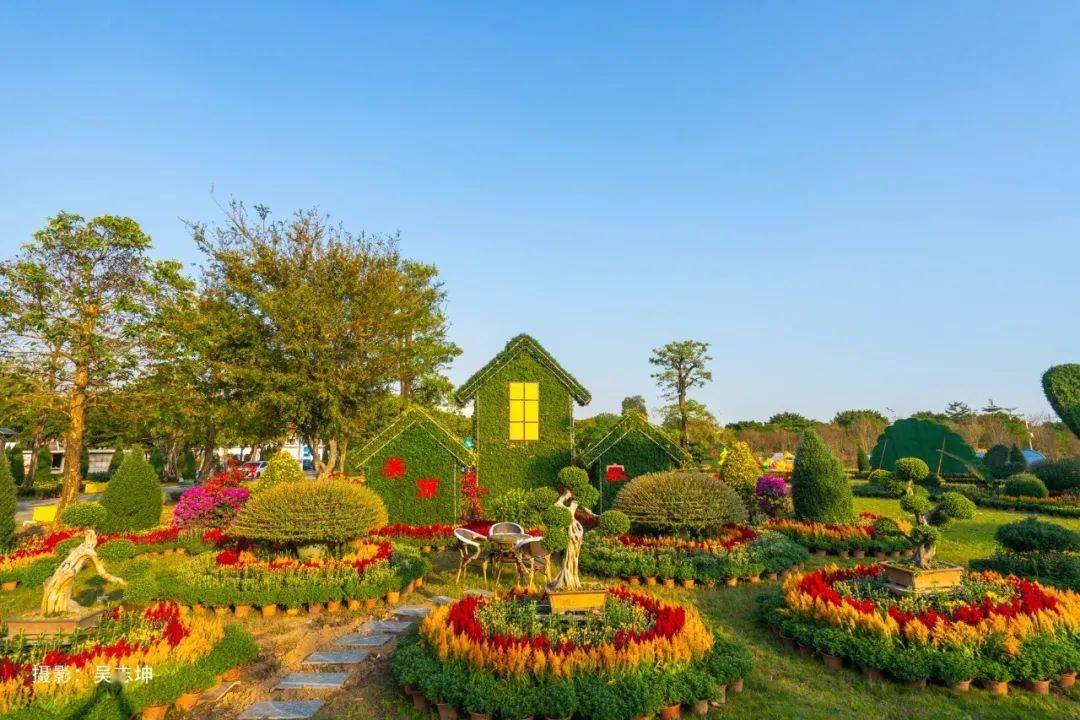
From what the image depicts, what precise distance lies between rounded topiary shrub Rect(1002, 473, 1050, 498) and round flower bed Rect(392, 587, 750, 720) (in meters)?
23.2

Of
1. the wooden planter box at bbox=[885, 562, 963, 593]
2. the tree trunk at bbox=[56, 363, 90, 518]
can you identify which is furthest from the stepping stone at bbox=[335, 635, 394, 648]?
the tree trunk at bbox=[56, 363, 90, 518]

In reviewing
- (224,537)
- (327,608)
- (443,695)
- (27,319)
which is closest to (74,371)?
(27,319)

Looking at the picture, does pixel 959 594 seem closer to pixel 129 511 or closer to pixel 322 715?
pixel 322 715

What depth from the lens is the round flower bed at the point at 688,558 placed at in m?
10.2

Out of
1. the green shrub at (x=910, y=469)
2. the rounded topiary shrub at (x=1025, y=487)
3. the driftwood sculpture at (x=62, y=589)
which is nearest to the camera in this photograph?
the driftwood sculpture at (x=62, y=589)

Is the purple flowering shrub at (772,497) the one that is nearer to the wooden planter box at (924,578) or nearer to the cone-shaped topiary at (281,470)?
the wooden planter box at (924,578)

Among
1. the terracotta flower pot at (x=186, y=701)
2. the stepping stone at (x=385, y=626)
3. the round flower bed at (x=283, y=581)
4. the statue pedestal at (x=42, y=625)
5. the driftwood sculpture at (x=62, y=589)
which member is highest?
the driftwood sculpture at (x=62, y=589)

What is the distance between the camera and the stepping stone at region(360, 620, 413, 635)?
25.8 feet

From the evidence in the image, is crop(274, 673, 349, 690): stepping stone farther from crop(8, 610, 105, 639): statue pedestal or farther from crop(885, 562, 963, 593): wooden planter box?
crop(885, 562, 963, 593): wooden planter box

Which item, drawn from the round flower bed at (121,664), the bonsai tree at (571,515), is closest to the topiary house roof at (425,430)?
the bonsai tree at (571,515)

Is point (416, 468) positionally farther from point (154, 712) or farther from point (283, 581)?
point (154, 712)

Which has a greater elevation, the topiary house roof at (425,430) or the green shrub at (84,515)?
the topiary house roof at (425,430)

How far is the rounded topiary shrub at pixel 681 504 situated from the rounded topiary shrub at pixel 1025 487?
17885 millimetres

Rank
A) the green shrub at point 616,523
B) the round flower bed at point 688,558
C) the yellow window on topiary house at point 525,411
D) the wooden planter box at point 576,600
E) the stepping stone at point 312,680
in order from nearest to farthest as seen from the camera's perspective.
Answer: the stepping stone at point 312,680
the wooden planter box at point 576,600
the green shrub at point 616,523
the round flower bed at point 688,558
the yellow window on topiary house at point 525,411
